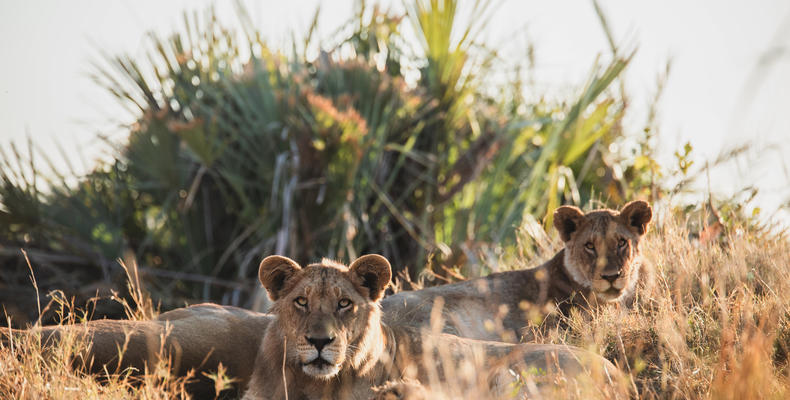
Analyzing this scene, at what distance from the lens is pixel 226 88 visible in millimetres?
10609

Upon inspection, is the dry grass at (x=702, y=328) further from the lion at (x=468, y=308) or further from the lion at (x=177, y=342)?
the lion at (x=177, y=342)

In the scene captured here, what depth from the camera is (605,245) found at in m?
5.69

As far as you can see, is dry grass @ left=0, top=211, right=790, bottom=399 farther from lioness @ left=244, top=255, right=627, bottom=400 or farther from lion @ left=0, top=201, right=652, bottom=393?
lioness @ left=244, top=255, right=627, bottom=400

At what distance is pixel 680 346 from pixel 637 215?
5.38 feet

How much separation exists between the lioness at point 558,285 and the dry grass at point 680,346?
0.72 ft

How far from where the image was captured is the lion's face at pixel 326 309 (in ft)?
13.9

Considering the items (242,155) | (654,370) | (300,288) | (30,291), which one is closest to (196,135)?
(242,155)

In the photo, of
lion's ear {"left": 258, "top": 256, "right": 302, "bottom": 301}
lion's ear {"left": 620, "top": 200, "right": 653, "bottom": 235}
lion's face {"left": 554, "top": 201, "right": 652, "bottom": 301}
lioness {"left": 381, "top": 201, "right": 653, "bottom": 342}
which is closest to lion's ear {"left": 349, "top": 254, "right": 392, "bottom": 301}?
lion's ear {"left": 258, "top": 256, "right": 302, "bottom": 301}

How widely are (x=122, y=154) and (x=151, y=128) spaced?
24.2 inches

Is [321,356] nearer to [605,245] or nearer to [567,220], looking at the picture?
[605,245]

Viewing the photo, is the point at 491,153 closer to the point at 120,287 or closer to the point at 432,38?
the point at 432,38

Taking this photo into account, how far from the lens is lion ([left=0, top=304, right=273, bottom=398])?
4734 mm

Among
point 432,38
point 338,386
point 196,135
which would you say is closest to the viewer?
point 338,386

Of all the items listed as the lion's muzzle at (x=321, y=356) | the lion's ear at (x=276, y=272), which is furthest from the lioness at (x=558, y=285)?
the lion's muzzle at (x=321, y=356)
